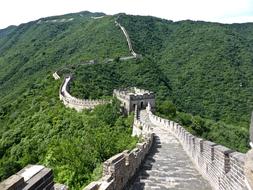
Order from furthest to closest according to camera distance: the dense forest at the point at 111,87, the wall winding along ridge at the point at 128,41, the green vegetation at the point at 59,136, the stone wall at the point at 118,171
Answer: the wall winding along ridge at the point at 128,41, the dense forest at the point at 111,87, the green vegetation at the point at 59,136, the stone wall at the point at 118,171

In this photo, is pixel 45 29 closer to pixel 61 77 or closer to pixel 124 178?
pixel 61 77

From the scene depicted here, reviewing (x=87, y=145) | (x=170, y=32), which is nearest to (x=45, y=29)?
(x=170, y=32)

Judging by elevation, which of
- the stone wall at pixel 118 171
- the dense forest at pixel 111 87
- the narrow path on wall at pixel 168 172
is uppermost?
the stone wall at pixel 118 171

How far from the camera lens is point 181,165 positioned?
54.0 feet

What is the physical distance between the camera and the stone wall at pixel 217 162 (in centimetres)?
748

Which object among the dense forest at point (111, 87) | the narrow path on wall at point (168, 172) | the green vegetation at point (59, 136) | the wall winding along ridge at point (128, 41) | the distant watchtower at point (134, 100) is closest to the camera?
the narrow path on wall at point (168, 172)

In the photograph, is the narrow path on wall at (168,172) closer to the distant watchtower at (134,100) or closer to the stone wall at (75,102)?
the distant watchtower at (134,100)

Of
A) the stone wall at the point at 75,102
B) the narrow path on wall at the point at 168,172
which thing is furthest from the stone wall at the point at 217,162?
the stone wall at the point at 75,102

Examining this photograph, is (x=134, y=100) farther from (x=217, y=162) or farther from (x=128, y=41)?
(x=128, y=41)

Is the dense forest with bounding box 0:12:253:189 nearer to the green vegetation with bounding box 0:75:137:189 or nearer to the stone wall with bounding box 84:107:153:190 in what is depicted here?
the green vegetation with bounding box 0:75:137:189

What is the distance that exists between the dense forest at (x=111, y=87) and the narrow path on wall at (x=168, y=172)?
1.31 metres

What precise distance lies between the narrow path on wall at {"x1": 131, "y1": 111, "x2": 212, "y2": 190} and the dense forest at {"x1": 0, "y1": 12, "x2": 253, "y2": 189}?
4.31 feet

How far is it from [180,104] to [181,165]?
4903 centimetres

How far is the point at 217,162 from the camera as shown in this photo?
11367mm
